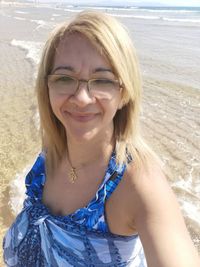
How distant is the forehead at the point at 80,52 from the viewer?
1.73 meters

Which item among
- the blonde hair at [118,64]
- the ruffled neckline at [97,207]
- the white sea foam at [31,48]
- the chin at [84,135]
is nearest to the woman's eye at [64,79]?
the blonde hair at [118,64]

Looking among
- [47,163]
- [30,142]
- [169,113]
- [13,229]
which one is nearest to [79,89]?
[47,163]

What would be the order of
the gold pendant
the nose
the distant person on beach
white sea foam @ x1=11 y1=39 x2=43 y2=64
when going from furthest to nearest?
white sea foam @ x1=11 y1=39 x2=43 y2=64 → the gold pendant → the nose → the distant person on beach

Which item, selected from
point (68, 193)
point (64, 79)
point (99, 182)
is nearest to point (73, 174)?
point (68, 193)

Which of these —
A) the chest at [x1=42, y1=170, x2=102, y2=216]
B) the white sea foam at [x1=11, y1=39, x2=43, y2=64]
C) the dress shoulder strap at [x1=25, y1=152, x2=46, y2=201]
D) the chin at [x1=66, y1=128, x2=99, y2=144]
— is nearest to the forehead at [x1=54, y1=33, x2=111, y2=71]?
the chin at [x1=66, y1=128, x2=99, y2=144]

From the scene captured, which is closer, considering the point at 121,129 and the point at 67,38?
the point at 67,38

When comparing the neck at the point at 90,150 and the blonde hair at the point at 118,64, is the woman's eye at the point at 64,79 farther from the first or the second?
the neck at the point at 90,150

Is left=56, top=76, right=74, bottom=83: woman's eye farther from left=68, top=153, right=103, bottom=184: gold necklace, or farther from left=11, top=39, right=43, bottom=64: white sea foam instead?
left=11, top=39, right=43, bottom=64: white sea foam

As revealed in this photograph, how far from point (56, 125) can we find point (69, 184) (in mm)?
400

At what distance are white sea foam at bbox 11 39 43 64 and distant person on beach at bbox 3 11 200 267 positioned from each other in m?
11.0

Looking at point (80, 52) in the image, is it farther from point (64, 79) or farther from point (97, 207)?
point (97, 207)

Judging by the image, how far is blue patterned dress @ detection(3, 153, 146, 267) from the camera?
165 centimetres

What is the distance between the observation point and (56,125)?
7.48 feet

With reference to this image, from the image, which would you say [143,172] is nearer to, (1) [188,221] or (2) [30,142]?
(1) [188,221]
